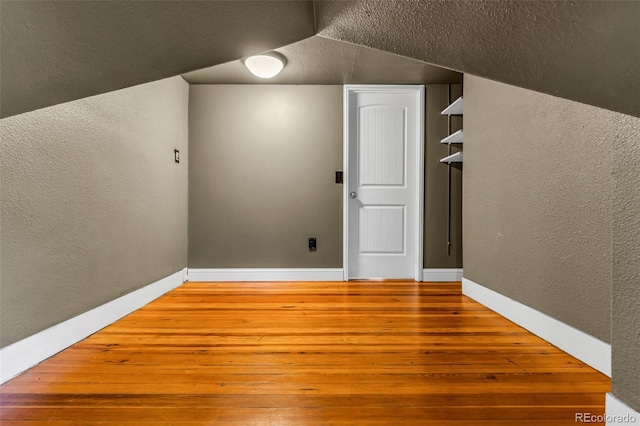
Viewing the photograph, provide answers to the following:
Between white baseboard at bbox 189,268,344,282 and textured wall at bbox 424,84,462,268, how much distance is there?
103 centimetres

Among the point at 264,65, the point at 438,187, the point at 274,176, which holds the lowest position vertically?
the point at 438,187

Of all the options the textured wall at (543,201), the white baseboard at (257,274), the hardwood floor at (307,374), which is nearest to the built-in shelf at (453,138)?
the textured wall at (543,201)

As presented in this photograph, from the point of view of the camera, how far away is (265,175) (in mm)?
3145

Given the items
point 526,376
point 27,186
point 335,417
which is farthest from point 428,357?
point 27,186

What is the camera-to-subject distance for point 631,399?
0.87m

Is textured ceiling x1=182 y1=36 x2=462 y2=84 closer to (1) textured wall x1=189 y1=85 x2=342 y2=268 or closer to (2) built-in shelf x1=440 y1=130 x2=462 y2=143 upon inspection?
(1) textured wall x1=189 y1=85 x2=342 y2=268

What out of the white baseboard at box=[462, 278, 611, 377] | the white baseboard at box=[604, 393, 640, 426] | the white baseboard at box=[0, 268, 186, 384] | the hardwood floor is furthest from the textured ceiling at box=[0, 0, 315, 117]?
the white baseboard at box=[462, 278, 611, 377]

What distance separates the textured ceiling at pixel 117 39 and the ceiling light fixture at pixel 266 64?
1964 millimetres

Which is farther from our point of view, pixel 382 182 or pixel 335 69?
pixel 382 182

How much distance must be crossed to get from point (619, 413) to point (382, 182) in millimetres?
2489

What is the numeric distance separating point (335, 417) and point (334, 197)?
2.30m

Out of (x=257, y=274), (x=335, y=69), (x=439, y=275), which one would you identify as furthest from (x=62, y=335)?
(x=439, y=275)

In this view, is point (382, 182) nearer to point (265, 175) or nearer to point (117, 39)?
point (265, 175)

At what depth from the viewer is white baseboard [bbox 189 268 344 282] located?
3100 mm
